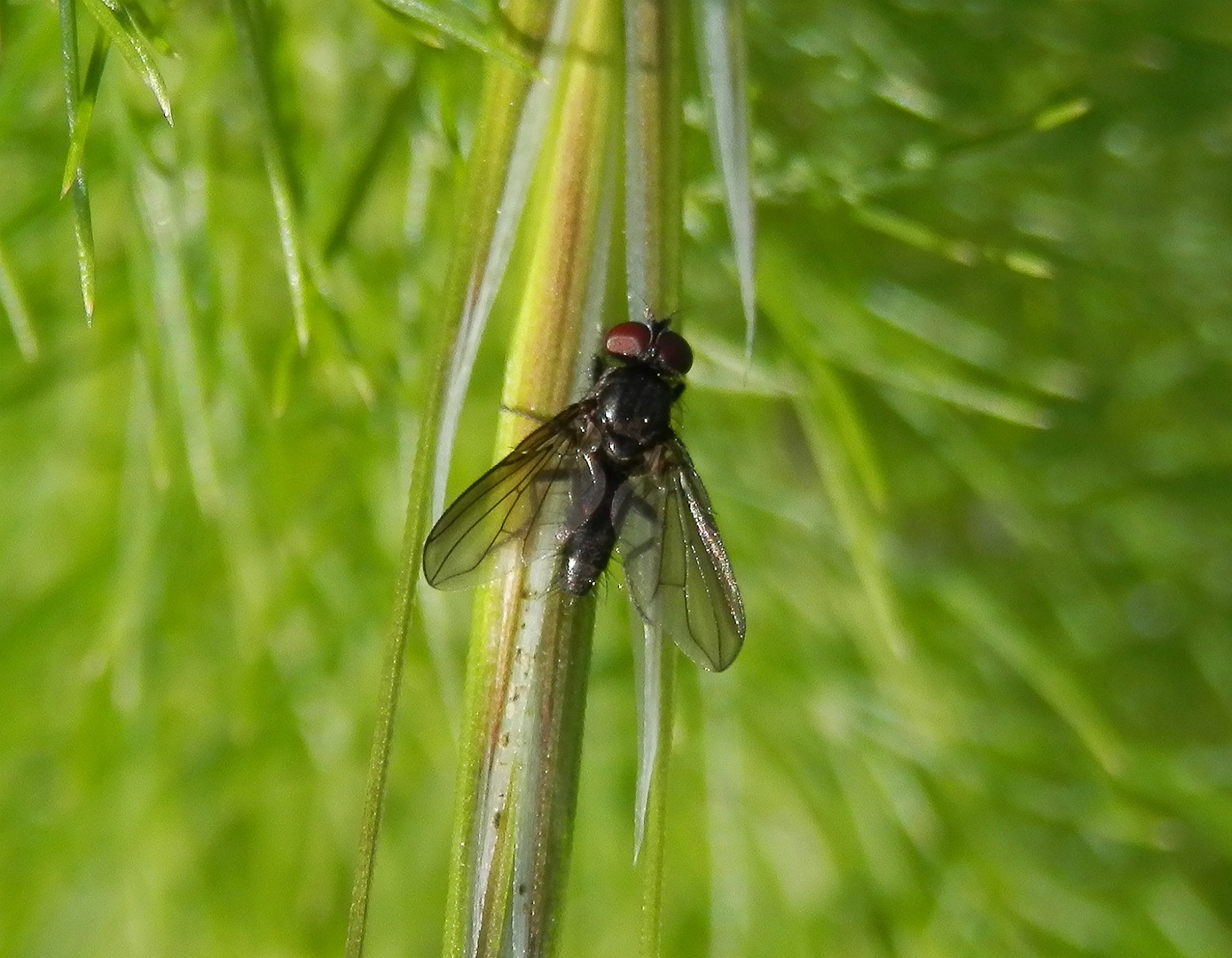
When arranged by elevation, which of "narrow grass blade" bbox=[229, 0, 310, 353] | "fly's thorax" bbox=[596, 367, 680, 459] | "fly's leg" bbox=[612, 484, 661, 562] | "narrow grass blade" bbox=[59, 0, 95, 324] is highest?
"fly's thorax" bbox=[596, 367, 680, 459]

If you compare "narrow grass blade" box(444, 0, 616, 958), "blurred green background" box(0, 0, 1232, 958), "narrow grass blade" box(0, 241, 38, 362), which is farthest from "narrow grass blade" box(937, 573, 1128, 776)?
"narrow grass blade" box(0, 241, 38, 362)

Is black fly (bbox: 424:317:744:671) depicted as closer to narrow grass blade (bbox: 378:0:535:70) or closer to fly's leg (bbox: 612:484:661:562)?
fly's leg (bbox: 612:484:661:562)

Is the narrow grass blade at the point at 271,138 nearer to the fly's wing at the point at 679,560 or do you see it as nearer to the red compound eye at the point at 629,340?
the red compound eye at the point at 629,340

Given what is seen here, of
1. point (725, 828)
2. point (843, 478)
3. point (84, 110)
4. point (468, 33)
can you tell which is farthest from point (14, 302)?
point (725, 828)

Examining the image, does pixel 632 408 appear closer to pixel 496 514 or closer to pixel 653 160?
pixel 496 514

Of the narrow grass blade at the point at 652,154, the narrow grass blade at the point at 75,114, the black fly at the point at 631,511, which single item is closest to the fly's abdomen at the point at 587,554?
the black fly at the point at 631,511

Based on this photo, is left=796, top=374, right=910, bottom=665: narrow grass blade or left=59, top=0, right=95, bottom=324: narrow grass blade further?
left=796, top=374, right=910, bottom=665: narrow grass blade

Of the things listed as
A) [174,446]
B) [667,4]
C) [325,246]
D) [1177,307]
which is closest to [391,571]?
[174,446]
